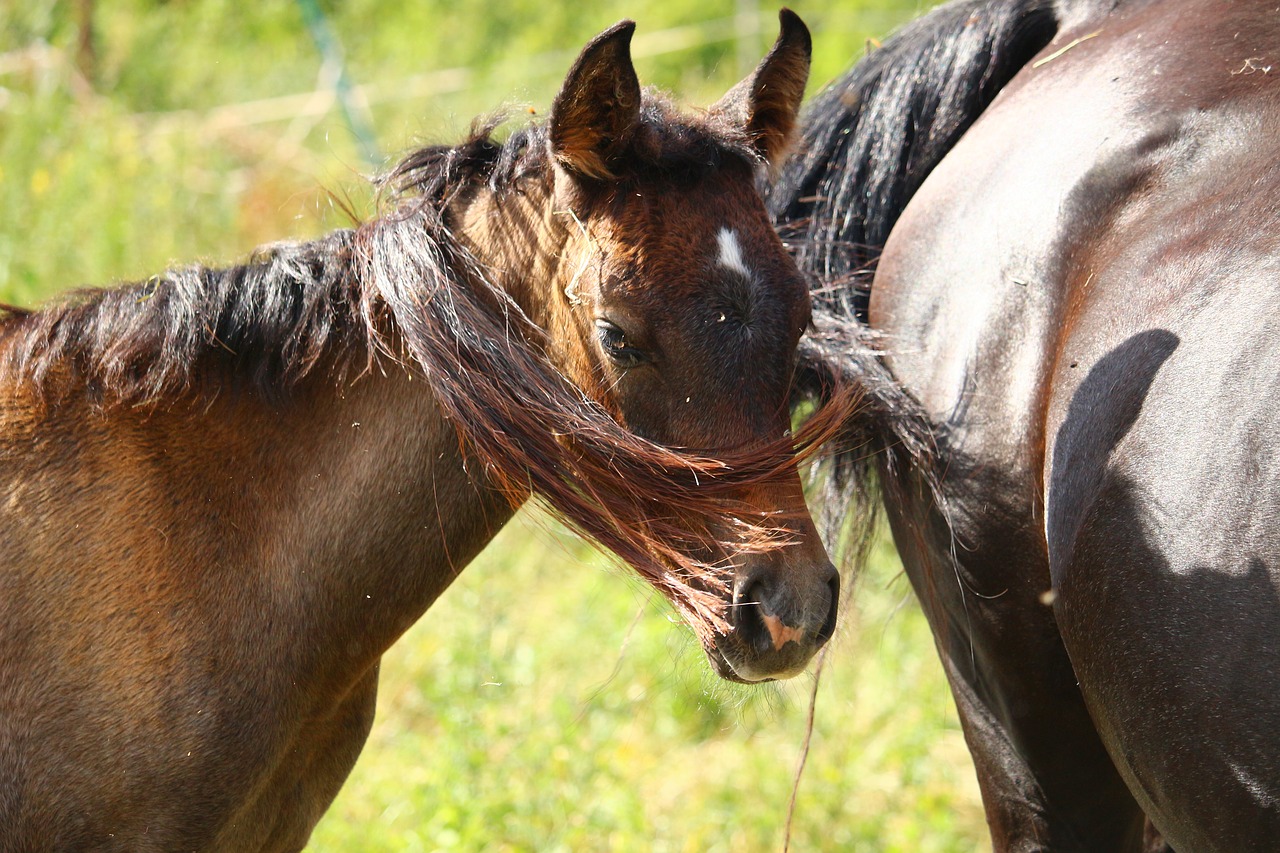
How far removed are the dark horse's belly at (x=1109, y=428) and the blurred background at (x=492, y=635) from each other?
564 millimetres

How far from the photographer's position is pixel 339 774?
262 cm

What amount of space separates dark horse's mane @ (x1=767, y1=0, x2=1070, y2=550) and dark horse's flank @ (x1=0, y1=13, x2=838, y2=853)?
41 cm

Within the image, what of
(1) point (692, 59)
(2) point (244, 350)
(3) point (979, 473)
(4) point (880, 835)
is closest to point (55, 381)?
(2) point (244, 350)

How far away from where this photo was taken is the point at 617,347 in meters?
2.23

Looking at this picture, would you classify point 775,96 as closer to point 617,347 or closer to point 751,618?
point 617,347

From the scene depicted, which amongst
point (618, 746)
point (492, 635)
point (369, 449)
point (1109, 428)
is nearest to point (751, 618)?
point (1109, 428)

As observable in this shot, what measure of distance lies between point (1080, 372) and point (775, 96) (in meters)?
0.96

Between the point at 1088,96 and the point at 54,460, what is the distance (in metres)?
2.34

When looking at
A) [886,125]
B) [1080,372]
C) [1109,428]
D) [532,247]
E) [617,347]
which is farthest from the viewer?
[886,125]

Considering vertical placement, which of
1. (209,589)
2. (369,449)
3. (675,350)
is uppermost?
(675,350)

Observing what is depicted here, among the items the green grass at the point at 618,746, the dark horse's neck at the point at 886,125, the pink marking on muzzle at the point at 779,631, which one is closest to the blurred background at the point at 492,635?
the green grass at the point at 618,746

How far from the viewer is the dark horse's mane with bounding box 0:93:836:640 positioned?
2195mm

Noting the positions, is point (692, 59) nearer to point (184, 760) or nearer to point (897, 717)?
point (897, 717)

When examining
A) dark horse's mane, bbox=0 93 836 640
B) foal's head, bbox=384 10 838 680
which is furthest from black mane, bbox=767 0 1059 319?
dark horse's mane, bbox=0 93 836 640
